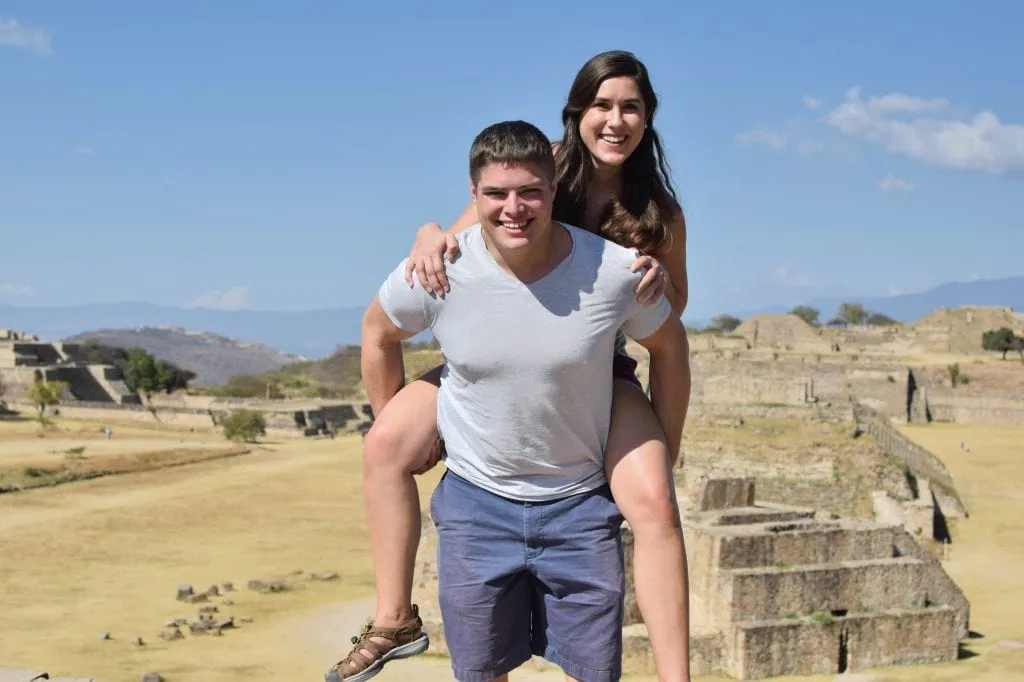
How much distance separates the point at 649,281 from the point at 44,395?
45.0 metres

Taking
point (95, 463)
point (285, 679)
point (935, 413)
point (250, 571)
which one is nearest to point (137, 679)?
point (285, 679)

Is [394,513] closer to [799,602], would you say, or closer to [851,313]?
[799,602]

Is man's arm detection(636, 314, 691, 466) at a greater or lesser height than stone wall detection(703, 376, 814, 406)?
greater

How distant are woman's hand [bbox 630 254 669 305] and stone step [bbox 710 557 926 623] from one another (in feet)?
33.4

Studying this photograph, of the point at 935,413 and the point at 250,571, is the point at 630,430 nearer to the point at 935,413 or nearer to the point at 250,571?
the point at 250,571

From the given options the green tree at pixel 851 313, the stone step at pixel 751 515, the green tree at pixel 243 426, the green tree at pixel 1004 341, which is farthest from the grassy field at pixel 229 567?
the green tree at pixel 851 313

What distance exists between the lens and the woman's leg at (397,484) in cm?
439

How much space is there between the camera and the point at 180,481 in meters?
32.5

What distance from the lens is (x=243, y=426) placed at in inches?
1698

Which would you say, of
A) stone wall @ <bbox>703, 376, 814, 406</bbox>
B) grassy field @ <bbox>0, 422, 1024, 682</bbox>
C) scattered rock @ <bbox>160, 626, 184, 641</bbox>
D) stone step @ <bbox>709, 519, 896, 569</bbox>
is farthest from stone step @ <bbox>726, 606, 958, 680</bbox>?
stone wall @ <bbox>703, 376, 814, 406</bbox>

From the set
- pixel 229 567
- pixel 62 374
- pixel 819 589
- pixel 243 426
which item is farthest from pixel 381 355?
pixel 62 374

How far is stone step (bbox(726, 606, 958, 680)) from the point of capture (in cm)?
1349

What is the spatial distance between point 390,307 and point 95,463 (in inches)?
1277

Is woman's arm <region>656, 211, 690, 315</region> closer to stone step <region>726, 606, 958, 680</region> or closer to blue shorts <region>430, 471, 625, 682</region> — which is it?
blue shorts <region>430, 471, 625, 682</region>
